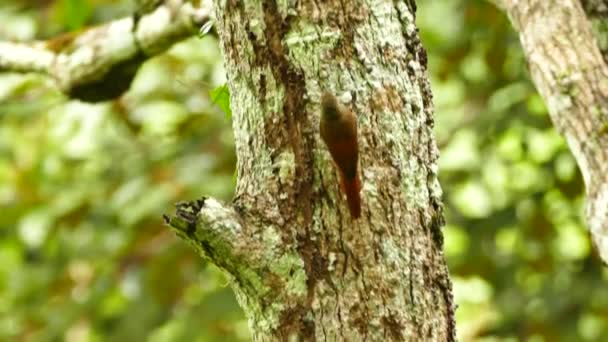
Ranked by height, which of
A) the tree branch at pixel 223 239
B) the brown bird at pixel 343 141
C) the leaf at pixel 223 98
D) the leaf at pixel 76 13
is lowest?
the tree branch at pixel 223 239

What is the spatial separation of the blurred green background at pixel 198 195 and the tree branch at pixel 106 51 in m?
0.80

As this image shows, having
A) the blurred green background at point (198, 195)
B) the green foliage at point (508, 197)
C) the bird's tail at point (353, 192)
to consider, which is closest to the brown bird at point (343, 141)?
the bird's tail at point (353, 192)

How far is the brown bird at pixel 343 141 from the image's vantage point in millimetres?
1463

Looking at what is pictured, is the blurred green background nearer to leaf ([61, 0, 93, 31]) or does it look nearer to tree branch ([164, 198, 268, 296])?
leaf ([61, 0, 93, 31])

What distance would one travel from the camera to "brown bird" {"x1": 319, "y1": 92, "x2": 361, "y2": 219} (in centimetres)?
146

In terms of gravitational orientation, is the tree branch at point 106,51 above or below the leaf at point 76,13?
below

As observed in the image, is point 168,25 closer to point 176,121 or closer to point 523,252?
point 176,121

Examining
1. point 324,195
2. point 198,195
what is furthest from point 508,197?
point 324,195

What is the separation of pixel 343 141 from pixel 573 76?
640mm

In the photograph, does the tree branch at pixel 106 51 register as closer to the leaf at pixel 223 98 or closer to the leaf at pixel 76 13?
the leaf at pixel 76 13

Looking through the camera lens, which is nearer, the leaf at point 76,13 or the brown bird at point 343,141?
the brown bird at point 343,141

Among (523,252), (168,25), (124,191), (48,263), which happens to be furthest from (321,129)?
(48,263)

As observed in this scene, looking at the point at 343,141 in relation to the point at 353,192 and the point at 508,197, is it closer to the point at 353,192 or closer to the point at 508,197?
the point at 353,192


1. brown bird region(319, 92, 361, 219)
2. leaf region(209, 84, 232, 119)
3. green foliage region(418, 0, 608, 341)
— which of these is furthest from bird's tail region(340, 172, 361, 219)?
green foliage region(418, 0, 608, 341)
